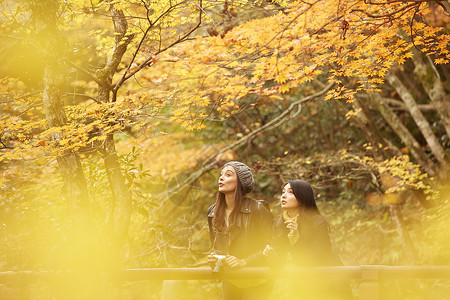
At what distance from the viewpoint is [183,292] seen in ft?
25.9

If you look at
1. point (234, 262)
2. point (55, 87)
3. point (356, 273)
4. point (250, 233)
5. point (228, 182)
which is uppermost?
point (55, 87)

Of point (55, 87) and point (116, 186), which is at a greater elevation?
point (55, 87)

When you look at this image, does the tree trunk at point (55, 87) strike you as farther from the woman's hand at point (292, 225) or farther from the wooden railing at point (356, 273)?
the woman's hand at point (292, 225)

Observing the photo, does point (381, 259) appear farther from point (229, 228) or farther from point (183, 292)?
point (229, 228)

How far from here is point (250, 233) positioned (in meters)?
3.76

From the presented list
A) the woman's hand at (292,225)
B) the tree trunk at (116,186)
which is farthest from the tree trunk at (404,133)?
the woman's hand at (292,225)

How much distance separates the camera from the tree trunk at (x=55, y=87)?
5031mm

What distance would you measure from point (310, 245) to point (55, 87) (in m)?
3.21

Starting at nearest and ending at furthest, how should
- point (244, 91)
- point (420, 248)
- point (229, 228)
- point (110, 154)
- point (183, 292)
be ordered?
1. point (229, 228)
2. point (110, 154)
3. point (244, 91)
4. point (183, 292)
5. point (420, 248)

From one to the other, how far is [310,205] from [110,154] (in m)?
2.87

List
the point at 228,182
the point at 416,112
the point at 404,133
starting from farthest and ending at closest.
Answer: the point at 404,133 → the point at 416,112 → the point at 228,182

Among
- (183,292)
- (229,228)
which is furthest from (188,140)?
(229,228)

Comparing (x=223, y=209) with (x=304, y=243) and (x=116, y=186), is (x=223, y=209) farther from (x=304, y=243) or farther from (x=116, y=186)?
(x=116, y=186)

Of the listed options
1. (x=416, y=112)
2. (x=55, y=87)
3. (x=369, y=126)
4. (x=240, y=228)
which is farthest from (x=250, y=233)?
(x=416, y=112)
